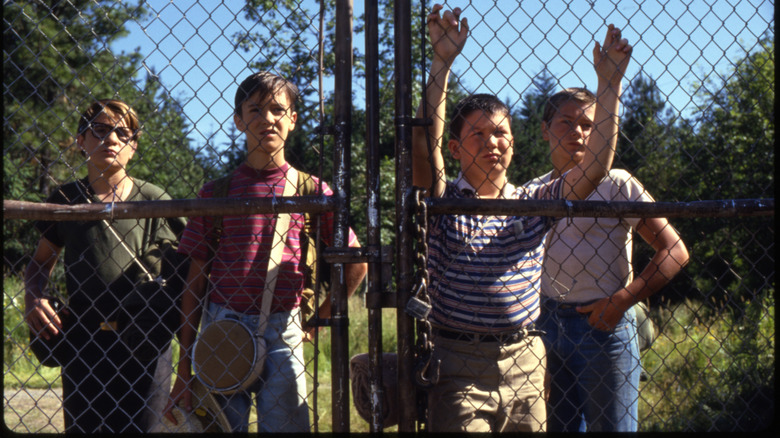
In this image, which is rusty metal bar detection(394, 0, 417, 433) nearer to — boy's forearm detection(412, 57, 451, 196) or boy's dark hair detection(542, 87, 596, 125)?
boy's forearm detection(412, 57, 451, 196)

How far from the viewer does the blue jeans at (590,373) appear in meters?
2.46

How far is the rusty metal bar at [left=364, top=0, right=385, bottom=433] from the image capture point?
6.19 feet

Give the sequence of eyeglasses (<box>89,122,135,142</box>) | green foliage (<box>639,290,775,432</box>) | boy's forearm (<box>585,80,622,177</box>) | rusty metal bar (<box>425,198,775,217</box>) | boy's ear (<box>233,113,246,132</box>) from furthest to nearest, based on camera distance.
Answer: green foliage (<box>639,290,775,432</box>) → eyeglasses (<box>89,122,135,142</box>) → boy's ear (<box>233,113,246,132</box>) → boy's forearm (<box>585,80,622,177</box>) → rusty metal bar (<box>425,198,775,217</box>)

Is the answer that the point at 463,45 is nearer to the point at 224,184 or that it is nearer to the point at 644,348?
the point at 224,184

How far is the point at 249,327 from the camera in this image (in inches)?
91.0

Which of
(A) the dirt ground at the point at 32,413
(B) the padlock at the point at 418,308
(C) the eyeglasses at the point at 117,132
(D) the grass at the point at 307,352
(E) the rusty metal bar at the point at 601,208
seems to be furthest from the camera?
(D) the grass at the point at 307,352

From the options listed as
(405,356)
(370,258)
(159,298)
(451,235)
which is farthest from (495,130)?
(159,298)

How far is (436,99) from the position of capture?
1986mm

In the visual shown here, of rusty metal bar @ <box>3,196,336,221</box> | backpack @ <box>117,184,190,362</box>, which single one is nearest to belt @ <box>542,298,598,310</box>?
rusty metal bar @ <box>3,196,336,221</box>

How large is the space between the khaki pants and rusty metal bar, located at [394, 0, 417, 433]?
0.20 metres

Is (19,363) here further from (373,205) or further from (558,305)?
(373,205)

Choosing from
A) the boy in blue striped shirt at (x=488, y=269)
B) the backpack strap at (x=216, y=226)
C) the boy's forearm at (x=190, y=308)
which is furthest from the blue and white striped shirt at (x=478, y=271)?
the boy's forearm at (x=190, y=308)

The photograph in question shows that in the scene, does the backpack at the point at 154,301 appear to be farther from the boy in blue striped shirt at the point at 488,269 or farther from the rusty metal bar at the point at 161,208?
the boy in blue striped shirt at the point at 488,269

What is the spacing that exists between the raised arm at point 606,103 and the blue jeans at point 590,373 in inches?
27.2
